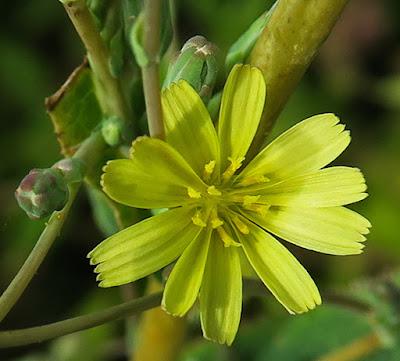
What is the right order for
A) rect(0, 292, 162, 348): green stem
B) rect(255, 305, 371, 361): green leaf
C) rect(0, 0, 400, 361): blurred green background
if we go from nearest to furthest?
rect(0, 292, 162, 348): green stem, rect(255, 305, 371, 361): green leaf, rect(0, 0, 400, 361): blurred green background

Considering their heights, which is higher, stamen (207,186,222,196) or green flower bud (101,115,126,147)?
green flower bud (101,115,126,147)

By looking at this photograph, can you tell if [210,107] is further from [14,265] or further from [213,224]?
[14,265]

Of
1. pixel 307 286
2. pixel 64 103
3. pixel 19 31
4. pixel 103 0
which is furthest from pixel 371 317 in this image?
pixel 19 31

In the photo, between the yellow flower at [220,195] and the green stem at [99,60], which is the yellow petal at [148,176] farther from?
the green stem at [99,60]

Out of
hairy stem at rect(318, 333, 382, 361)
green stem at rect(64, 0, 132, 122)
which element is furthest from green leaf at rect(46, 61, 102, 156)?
hairy stem at rect(318, 333, 382, 361)

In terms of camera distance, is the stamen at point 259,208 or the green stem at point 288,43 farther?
the stamen at point 259,208

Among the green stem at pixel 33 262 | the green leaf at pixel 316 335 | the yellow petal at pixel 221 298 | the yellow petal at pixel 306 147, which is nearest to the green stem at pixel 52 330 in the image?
the green stem at pixel 33 262

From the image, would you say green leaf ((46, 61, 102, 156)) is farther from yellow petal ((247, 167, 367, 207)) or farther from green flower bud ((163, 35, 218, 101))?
yellow petal ((247, 167, 367, 207))
